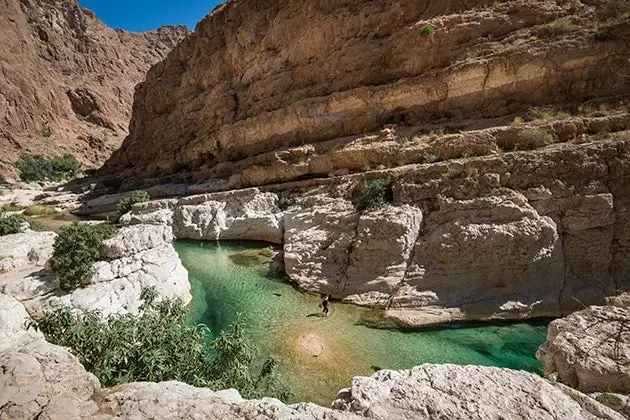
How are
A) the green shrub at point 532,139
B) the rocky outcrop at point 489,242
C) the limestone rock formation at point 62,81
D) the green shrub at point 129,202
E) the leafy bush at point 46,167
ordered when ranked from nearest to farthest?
the rocky outcrop at point 489,242, the green shrub at point 532,139, the green shrub at point 129,202, the leafy bush at point 46,167, the limestone rock formation at point 62,81

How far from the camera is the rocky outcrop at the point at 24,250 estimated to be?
11.9m

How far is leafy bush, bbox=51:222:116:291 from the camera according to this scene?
10.1m

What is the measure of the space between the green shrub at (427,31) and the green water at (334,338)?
1736cm

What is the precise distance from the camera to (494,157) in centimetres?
1236

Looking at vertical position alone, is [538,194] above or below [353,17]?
below

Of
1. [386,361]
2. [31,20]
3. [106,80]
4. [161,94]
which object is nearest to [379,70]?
[386,361]

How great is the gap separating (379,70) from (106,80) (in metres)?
78.7

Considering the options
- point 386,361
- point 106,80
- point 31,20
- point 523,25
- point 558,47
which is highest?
point 31,20

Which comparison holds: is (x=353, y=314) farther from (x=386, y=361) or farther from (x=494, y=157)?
(x=494, y=157)

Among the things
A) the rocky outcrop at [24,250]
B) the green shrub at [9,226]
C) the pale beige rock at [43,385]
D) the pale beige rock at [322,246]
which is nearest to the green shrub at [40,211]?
the green shrub at [9,226]

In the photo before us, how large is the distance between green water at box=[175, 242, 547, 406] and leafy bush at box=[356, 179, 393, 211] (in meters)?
4.87

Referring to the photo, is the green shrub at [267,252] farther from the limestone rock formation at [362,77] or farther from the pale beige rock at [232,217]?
the limestone rock formation at [362,77]

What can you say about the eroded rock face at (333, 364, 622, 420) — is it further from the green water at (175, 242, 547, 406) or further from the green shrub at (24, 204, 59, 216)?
the green shrub at (24, 204, 59, 216)

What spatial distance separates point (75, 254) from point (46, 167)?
165 feet
